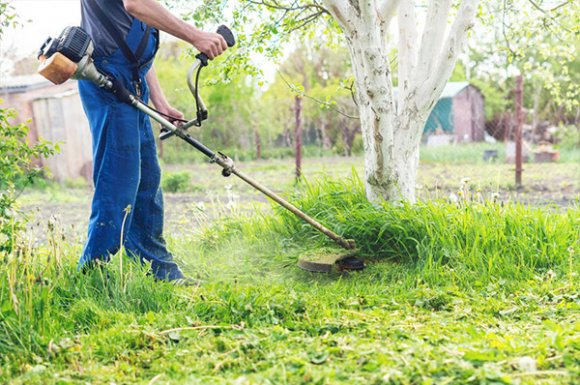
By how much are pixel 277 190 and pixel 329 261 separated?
644 cm

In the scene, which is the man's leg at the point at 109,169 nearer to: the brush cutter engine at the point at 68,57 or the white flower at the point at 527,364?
the brush cutter engine at the point at 68,57

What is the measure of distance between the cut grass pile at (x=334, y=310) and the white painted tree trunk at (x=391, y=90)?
0.31m

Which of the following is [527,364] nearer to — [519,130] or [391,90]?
[391,90]

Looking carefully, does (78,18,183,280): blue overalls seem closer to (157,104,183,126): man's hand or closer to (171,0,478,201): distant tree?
(157,104,183,126): man's hand

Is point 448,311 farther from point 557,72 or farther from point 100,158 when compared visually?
point 557,72

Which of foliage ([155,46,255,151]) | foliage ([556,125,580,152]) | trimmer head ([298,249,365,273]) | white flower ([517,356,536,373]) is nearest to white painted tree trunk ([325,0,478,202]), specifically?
trimmer head ([298,249,365,273])

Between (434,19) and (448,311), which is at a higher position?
(434,19)

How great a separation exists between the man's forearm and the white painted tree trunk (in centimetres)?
142

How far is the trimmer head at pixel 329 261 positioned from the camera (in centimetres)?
400

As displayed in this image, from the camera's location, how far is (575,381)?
2.32 metres

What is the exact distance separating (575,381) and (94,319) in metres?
2.21

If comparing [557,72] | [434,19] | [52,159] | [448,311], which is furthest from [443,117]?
[448,311]

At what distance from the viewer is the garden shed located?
23109 mm

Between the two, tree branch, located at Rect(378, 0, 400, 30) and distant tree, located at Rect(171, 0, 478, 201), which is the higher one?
tree branch, located at Rect(378, 0, 400, 30)
